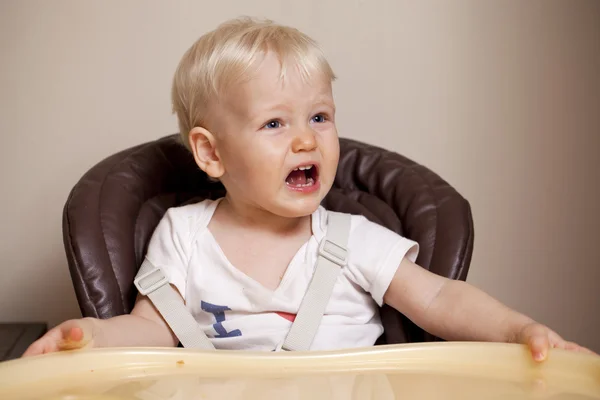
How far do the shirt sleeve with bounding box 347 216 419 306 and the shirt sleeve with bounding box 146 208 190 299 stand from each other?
0.84 ft

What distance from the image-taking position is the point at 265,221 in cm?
123

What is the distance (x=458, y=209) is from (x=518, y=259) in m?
0.65

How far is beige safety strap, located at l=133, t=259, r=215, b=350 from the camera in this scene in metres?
1.12

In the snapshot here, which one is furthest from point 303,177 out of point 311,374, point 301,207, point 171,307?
point 311,374

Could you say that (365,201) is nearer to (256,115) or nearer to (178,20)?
(256,115)

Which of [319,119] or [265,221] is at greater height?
[319,119]

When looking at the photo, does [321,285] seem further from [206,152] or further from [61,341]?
[61,341]

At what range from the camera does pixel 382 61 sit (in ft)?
5.56

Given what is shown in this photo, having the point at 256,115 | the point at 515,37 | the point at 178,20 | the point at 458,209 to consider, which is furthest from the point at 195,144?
the point at 515,37

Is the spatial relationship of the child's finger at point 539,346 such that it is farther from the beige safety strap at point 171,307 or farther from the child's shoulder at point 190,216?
the child's shoulder at point 190,216

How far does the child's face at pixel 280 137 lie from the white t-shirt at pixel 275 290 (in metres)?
0.10

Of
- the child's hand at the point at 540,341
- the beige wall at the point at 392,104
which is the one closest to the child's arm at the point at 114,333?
the child's hand at the point at 540,341

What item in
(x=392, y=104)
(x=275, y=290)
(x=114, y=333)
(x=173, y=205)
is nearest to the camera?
(x=114, y=333)

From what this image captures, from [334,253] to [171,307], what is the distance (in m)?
0.26
